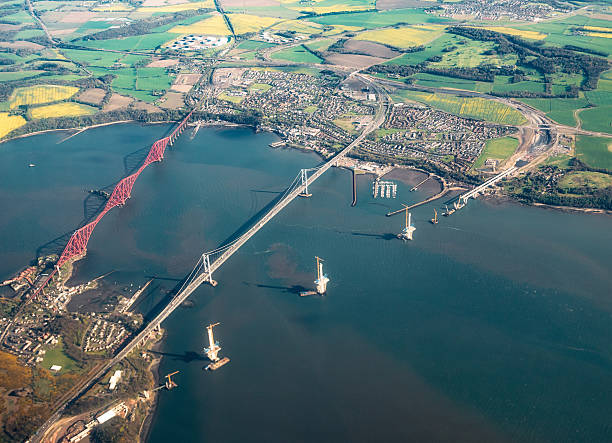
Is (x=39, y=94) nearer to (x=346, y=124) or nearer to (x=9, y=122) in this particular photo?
(x=9, y=122)

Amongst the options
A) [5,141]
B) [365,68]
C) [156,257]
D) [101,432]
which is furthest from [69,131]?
[101,432]

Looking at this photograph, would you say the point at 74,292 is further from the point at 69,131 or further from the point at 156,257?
the point at 69,131

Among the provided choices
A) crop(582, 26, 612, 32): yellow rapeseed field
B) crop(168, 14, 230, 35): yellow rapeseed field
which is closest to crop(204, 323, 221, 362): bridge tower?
crop(168, 14, 230, 35): yellow rapeseed field

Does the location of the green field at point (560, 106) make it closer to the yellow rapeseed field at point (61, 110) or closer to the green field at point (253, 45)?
the green field at point (253, 45)

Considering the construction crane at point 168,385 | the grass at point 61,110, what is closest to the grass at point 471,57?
the grass at point 61,110

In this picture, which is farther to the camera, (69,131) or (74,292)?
(69,131)
